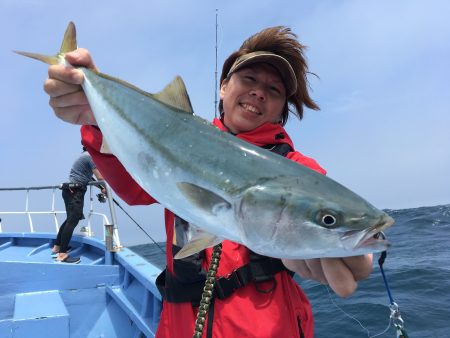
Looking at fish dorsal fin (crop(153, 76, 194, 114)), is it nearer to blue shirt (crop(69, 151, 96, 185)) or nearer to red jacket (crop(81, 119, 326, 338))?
red jacket (crop(81, 119, 326, 338))

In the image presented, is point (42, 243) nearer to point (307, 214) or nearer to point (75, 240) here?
point (75, 240)

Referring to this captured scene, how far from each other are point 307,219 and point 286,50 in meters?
1.75

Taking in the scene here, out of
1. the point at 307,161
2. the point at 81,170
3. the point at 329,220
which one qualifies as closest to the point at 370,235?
the point at 329,220

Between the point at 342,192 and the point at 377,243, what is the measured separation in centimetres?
28

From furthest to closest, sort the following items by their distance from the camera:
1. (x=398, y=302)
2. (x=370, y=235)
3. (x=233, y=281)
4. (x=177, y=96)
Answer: (x=398, y=302), (x=233, y=281), (x=177, y=96), (x=370, y=235)

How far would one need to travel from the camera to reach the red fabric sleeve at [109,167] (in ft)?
7.94

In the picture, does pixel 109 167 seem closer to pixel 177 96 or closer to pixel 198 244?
pixel 177 96

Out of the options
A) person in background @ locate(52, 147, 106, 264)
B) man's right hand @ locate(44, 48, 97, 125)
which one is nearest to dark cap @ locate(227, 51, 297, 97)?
man's right hand @ locate(44, 48, 97, 125)

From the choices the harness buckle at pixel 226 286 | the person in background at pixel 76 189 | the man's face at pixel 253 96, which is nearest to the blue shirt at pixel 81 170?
the person in background at pixel 76 189

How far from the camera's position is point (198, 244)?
5.24 feet

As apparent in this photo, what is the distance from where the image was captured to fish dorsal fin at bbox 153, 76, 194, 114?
6.64ft

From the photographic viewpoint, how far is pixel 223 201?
1636mm

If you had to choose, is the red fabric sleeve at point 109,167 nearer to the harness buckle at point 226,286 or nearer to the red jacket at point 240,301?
the red jacket at point 240,301

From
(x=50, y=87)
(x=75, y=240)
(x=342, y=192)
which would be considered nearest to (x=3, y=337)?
(x=50, y=87)
